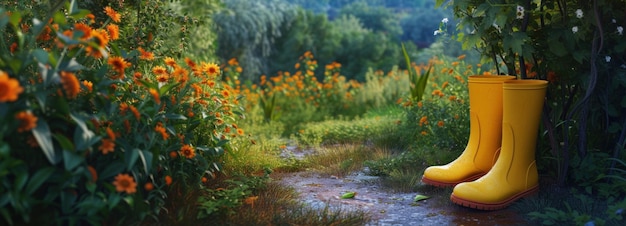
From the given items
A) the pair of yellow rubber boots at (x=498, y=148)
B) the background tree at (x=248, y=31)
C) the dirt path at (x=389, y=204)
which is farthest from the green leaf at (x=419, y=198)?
the background tree at (x=248, y=31)

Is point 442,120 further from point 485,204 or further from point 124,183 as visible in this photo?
point 124,183

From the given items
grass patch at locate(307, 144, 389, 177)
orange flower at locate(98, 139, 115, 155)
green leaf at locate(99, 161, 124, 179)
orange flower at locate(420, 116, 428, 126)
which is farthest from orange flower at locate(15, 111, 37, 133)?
orange flower at locate(420, 116, 428, 126)

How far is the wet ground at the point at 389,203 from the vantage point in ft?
8.84

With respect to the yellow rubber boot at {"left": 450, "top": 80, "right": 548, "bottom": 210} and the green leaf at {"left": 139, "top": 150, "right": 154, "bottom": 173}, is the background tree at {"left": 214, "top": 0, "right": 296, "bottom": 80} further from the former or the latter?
the green leaf at {"left": 139, "top": 150, "right": 154, "bottom": 173}

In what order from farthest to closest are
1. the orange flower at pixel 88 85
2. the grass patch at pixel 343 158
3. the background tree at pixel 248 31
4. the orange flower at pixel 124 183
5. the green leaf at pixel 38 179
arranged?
the background tree at pixel 248 31 < the grass patch at pixel 343 158 < the orange flower at pixel 88 85 < the orange flower at pixel 124 183 < the green leaf at pixel 38 179

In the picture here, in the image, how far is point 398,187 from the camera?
3270 millimetres

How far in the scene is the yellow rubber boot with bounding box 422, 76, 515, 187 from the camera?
3.12 m

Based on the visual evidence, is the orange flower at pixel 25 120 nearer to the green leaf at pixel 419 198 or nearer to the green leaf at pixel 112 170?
the green leaf at pixel 112 170

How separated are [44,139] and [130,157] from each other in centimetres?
31

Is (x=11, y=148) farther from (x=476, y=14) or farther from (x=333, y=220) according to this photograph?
(x=476, y=14)

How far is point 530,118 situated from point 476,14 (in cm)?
53

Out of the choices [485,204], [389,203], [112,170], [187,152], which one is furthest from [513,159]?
[112,170]

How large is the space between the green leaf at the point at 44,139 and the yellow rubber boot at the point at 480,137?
1859 mm

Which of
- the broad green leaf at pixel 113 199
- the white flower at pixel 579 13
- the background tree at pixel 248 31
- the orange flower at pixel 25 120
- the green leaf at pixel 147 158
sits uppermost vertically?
the white flower at pixel 579 13
